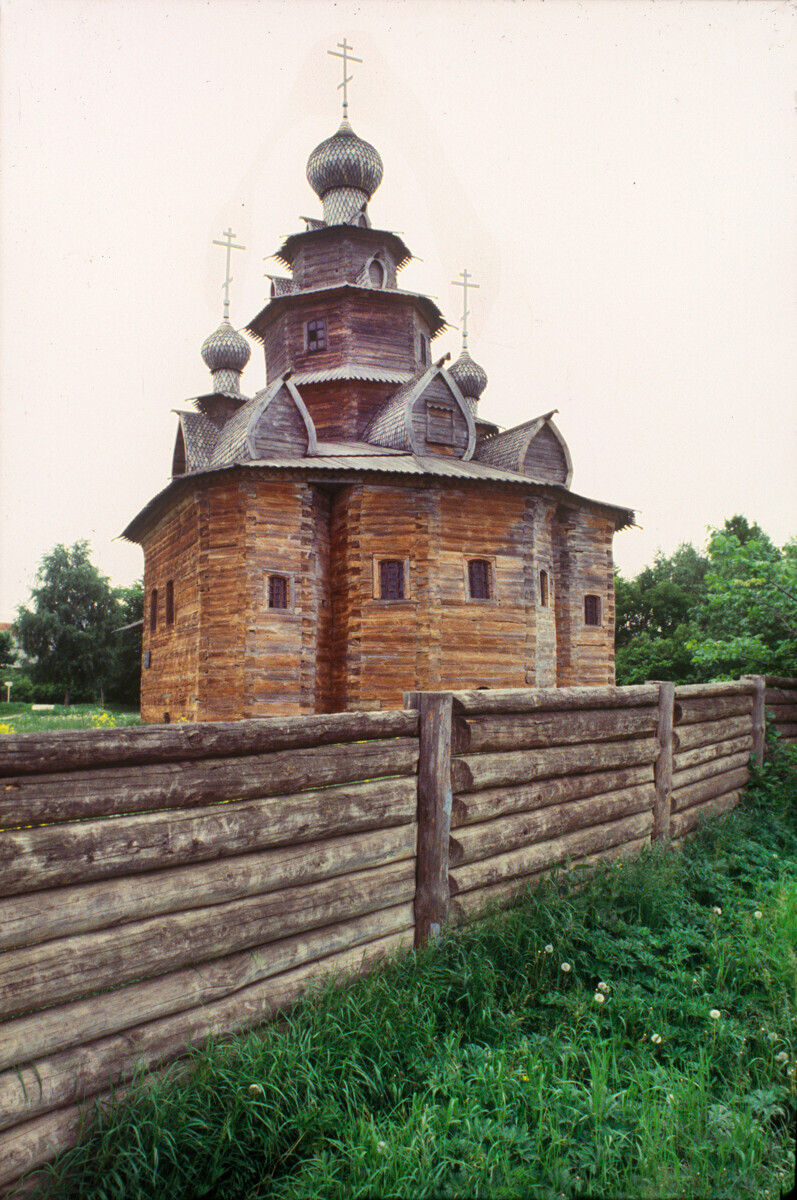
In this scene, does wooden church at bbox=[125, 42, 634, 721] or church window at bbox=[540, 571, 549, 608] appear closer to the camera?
wooden church at bbox=[125, 42, 634, 721]

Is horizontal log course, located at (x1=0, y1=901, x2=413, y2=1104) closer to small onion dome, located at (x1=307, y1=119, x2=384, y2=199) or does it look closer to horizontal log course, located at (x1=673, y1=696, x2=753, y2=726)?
horizontal log course, located at (x1=673, y1=696, x2=753, y2=726)

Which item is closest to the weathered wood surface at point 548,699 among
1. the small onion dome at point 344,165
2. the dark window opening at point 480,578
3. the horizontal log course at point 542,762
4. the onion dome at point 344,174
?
the horizontal log course at point 542,762

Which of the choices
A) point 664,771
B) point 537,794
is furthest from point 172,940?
point 664,771

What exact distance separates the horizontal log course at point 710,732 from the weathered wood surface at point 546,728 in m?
0.54

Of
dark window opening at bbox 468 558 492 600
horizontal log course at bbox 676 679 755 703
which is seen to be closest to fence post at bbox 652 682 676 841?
horizontal log course at bbox 676 679 755 703

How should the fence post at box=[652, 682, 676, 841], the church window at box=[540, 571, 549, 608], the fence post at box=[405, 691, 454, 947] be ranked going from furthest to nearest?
the church window at box=[540, 571, 549, 608] < the fence post at box=[652, 682, 676, 841] < the fence post at box=[405, 691, 454, 947]

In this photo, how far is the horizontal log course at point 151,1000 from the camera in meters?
2.18

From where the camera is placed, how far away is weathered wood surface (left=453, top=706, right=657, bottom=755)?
410 cm

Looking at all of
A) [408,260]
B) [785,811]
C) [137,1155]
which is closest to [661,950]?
[137,1155]

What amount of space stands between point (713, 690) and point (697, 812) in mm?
1252

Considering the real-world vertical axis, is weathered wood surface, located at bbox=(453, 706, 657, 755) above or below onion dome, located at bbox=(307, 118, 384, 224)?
below

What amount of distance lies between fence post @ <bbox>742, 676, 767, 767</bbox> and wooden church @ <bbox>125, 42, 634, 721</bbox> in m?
9.07

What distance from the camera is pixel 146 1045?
2516 mm

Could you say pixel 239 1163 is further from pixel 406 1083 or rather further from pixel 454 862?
pixel 454 862
